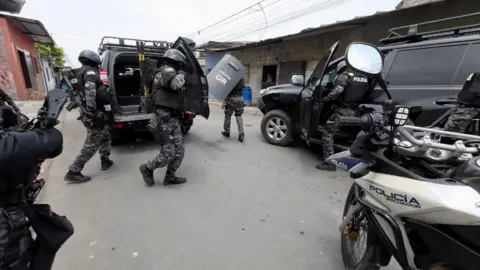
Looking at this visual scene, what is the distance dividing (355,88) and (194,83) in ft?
8.23

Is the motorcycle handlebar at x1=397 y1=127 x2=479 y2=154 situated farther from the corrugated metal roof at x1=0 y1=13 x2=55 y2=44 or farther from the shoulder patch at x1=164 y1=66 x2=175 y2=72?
the corrugated metal roof at x1=0 y1=13 x2=55 y2=44

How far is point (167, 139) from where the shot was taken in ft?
9.98

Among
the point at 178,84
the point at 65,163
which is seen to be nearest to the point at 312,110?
the point at 178,84

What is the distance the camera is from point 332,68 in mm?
3922

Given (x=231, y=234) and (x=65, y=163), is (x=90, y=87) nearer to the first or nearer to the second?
(x=65, y=163)

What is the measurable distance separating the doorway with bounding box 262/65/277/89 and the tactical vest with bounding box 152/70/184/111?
876cm

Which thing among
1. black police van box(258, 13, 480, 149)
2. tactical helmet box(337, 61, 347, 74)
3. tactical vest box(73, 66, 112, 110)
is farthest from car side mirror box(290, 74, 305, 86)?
tactical vest box(73, 66, 112, 110)

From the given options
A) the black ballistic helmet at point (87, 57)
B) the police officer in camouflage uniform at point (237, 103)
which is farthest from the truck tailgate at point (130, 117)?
the police officer in camouflage uniform at point (237, 103)

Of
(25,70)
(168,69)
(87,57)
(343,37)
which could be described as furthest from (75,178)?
(25,70)

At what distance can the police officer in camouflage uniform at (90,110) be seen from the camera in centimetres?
324

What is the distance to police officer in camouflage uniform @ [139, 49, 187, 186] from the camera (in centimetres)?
290

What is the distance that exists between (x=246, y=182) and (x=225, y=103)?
7.66 feet

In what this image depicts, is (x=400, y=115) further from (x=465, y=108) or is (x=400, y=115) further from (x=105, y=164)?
(x=105, y=164)

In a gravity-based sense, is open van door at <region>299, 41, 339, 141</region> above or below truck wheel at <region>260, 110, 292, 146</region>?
above
